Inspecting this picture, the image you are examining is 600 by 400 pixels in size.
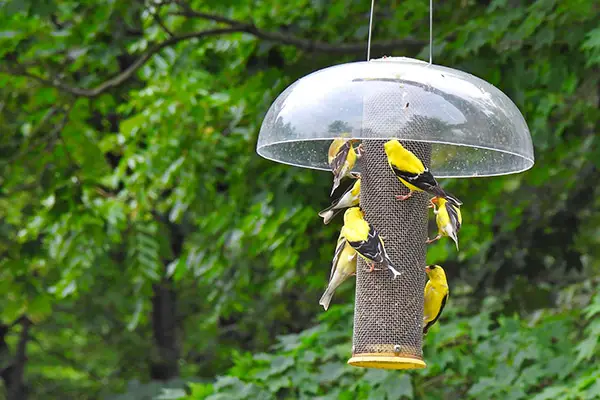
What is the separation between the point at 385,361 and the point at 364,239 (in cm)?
47

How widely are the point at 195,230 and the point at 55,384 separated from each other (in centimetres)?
264

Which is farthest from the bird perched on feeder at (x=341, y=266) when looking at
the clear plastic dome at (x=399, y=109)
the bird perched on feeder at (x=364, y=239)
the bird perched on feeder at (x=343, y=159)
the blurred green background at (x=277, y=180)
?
the blurred green background at (x=277, y=180)

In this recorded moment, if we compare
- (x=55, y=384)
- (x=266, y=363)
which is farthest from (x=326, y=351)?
(x=55, y=384)

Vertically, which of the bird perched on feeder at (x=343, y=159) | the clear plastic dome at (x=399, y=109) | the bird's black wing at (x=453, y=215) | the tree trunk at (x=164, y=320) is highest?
the clear plastic dome at (x=399, y=109)

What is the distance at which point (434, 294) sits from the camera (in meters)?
4.02

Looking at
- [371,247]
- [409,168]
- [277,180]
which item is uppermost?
[277,180]

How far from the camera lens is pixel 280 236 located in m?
7.45

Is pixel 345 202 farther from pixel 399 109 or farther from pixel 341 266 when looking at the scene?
pixel 399 109

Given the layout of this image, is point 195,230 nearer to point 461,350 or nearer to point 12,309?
point 12,309

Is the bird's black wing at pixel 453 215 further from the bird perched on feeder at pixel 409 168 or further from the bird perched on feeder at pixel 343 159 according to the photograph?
the bird perched on feeder at pixel 343 159

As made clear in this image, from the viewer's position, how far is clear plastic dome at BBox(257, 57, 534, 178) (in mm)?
3383

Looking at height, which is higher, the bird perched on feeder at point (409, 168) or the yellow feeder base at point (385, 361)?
the bird perched on feeder at point (409, 168)

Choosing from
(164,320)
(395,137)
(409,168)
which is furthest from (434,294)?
(164,320)

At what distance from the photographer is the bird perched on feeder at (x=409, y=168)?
3531 mm
